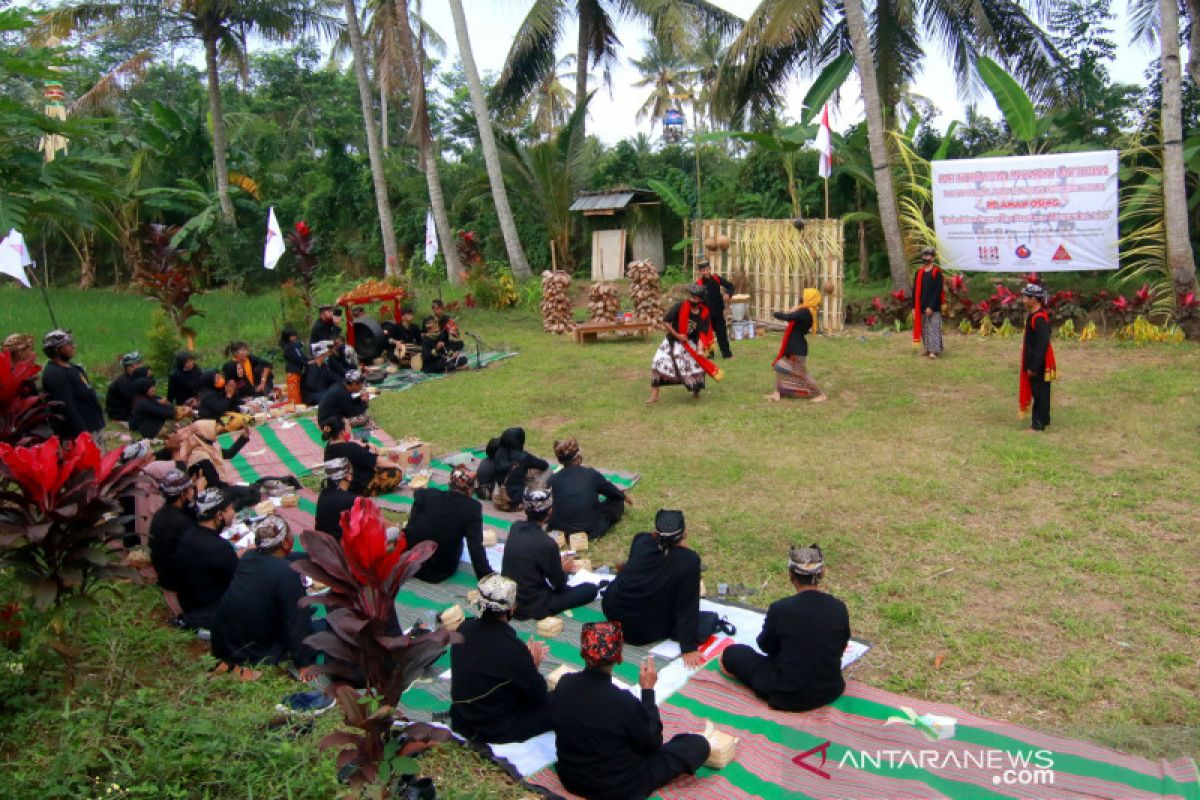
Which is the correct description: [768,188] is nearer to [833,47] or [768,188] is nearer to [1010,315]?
[833,47]

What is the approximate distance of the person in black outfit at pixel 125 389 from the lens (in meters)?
10.3

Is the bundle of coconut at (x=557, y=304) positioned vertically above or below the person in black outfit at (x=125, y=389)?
above

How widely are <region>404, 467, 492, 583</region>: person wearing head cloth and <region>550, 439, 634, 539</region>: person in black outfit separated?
0.86 m

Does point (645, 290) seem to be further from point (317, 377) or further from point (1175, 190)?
point (1175, 190)

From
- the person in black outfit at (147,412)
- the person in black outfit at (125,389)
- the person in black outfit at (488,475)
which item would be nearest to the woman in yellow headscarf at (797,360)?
the person in black outfit at (488,475)

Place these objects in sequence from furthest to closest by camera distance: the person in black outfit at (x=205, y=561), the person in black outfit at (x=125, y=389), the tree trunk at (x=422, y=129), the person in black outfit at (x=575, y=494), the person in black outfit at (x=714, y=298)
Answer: the tree trunk at (x=422, y=129), the person in black outfit at (x=714, y=298), the person in black outfit at (x=125, y=389), the person in black outfit at (x=575, y=494), the person in black outfit at (x=205, y=561)

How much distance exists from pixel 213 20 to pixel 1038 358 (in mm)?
20435

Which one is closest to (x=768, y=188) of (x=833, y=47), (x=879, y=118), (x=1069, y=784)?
(x=833, y=47)

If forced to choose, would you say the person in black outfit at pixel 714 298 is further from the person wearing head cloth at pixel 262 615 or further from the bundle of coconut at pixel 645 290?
the person wearing head cloth at pixel 262 615

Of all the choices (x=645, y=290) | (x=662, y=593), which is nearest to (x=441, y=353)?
(x=645, y=290)

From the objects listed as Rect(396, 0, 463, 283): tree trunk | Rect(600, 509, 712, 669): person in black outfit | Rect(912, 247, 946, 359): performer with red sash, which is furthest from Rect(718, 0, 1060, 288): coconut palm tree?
Rect(600, 509, 712, 669): person in black outfit

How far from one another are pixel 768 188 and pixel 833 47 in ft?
11.7

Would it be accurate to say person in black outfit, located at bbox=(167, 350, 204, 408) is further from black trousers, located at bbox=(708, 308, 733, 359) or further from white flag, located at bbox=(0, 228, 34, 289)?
black trousers, located at bbox=(708, 308, 733, 359)

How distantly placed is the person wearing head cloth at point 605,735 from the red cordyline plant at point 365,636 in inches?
29.1
